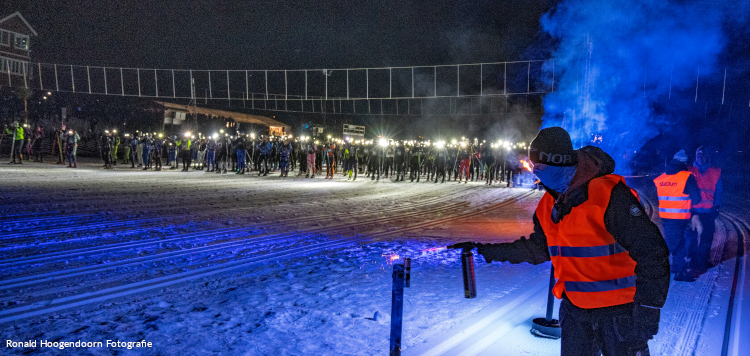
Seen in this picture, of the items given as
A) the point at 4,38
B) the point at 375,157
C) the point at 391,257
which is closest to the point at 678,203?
the point at 391,257

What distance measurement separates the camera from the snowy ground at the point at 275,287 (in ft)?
12.6

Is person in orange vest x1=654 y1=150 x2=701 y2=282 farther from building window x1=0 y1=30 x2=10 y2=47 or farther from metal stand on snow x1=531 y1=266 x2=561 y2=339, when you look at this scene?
building window x1=0 y1=30 x2=10 y2=47

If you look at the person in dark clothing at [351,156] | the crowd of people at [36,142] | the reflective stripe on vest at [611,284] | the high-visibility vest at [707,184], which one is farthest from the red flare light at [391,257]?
the crowd of people at [36,142]

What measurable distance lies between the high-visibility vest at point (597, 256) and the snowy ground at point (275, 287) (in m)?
1.74

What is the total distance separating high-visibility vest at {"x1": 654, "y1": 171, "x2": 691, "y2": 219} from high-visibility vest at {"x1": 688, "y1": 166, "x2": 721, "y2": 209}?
38 centimetres

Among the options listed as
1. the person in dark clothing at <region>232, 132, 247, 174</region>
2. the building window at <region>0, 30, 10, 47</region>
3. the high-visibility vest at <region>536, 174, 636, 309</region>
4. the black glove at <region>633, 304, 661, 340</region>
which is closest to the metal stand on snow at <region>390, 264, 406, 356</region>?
the high-visibility vest at <region>536, 174, 636, 309</region>

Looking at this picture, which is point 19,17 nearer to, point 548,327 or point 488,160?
point 488,160

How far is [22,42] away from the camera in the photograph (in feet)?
172

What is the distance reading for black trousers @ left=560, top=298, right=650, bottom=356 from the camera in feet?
7.03

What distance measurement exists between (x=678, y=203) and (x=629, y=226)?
5.25 metres

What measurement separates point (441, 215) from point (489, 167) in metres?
12.7

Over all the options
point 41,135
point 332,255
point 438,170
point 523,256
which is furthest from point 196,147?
point 523,256

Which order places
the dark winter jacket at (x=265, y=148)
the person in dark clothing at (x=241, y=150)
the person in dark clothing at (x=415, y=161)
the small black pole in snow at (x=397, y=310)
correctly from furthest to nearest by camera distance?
the person in dark clothing at (x=241, y=150), the dark winter jacket at (x=265, y=148), the person in dark clothing at (x=415, y=161), the small black pole in snow at (x=397, y=310)

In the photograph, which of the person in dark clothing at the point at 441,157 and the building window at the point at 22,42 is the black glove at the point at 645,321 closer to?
the person in dark clothing at the point at 441,157
